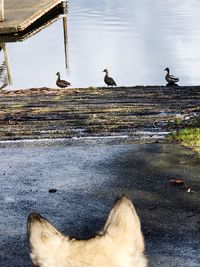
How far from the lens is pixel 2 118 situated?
15234 mm

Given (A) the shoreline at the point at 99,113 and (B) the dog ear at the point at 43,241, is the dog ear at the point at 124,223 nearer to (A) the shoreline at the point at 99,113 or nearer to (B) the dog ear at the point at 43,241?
(B) the dog ear at the point at 43,241

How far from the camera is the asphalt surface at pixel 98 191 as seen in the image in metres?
7.41

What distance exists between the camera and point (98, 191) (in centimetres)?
926

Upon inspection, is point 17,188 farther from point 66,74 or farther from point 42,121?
point 66,74

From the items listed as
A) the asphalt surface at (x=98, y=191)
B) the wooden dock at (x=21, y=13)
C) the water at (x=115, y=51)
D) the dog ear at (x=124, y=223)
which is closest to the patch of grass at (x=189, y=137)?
the asphalt surface at (x=98, y=191)

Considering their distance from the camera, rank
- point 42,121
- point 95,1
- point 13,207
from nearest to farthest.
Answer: point 13,207, point 42,121, point 95,1

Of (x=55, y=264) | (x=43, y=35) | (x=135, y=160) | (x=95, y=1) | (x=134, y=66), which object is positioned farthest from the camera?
(x=95, y=1)

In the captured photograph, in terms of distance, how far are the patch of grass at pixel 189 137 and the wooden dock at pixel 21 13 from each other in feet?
62.4

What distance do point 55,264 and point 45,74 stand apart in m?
44.0

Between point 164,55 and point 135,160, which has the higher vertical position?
point 135,160

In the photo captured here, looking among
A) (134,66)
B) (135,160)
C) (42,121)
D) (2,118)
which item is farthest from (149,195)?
(134,66)

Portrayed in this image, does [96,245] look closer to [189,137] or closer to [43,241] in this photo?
[43,241]

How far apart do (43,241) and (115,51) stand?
51.0m

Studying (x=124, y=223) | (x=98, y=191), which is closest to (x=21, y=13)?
(x=98, y=191)
